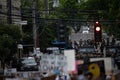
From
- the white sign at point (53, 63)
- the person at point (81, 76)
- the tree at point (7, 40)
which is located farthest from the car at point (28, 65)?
the person at point (81, 76)

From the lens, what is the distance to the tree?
3516 cm

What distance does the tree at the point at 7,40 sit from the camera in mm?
35156

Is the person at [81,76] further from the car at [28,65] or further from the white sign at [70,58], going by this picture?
the car at [28,65]

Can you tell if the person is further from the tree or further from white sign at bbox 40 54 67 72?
the tree

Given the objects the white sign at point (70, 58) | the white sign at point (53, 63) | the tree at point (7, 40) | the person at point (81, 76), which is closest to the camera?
the person at point (81, 76)

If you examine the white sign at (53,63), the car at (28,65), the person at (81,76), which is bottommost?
the car at (28,65)

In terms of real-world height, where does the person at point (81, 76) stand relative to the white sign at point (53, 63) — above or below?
below

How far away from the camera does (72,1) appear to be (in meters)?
63.9

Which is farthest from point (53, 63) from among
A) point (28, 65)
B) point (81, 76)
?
point (28, 65)

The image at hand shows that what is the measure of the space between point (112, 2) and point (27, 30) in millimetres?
41013

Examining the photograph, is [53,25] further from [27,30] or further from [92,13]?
[92,13]

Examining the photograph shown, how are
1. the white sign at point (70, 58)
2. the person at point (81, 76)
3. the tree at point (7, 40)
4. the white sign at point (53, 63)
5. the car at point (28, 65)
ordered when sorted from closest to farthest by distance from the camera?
the person at point (81, 76), the white sign at point (70, 58), the white sign at point (53, 63), the tree at point (7, 40), the car at point (28, 65)

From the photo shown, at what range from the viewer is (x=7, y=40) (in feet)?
117

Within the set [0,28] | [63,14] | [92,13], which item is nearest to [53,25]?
[63,14]
